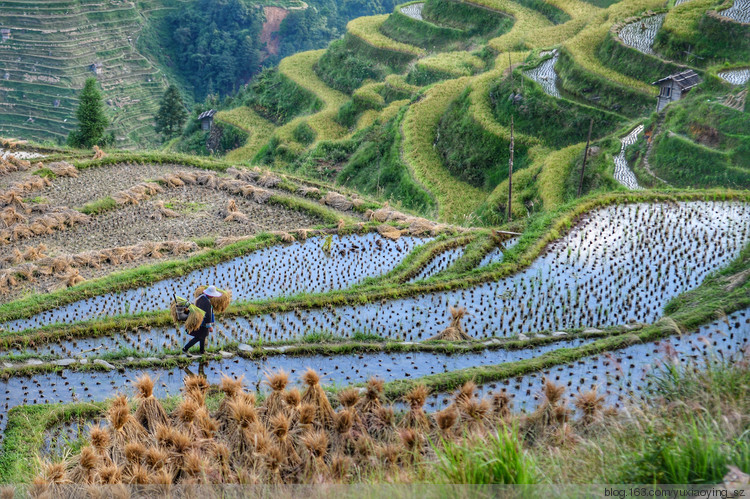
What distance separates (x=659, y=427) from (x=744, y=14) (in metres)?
22.8

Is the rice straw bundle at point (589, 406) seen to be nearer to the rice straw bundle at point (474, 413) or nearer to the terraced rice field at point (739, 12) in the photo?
the rice straw bundle at point (474, 413)

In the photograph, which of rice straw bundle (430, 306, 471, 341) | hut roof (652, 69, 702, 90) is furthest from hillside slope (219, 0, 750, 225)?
rice straw bundle (430, 306, 471, 341)

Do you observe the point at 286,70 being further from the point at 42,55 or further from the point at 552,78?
the point at 42,55

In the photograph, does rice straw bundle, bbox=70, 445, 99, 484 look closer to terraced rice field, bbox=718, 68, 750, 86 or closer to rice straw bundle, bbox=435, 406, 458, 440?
rice straw bundle, bbox=435, 406, 458, 440

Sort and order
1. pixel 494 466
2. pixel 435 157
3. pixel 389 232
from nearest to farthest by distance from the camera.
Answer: pixel 494 466 < pixel 389 232 < pixel 435 157

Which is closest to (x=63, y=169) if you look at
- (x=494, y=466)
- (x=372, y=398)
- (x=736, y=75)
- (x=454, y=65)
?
(x=372, y=398)

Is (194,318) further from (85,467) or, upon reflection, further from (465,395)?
(465,395)

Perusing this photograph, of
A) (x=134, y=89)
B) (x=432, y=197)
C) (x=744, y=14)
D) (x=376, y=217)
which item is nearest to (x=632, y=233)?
(x=376, y=217)

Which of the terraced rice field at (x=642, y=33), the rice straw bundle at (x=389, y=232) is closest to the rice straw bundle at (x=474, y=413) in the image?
the rice straw bundle at (x=389, y=232)

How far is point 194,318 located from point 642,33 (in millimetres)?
22572

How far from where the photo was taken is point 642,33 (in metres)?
24.6

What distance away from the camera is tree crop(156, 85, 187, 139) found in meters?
47.5

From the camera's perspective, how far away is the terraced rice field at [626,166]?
17.6m

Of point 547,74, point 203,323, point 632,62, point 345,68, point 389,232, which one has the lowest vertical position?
point 345,68
